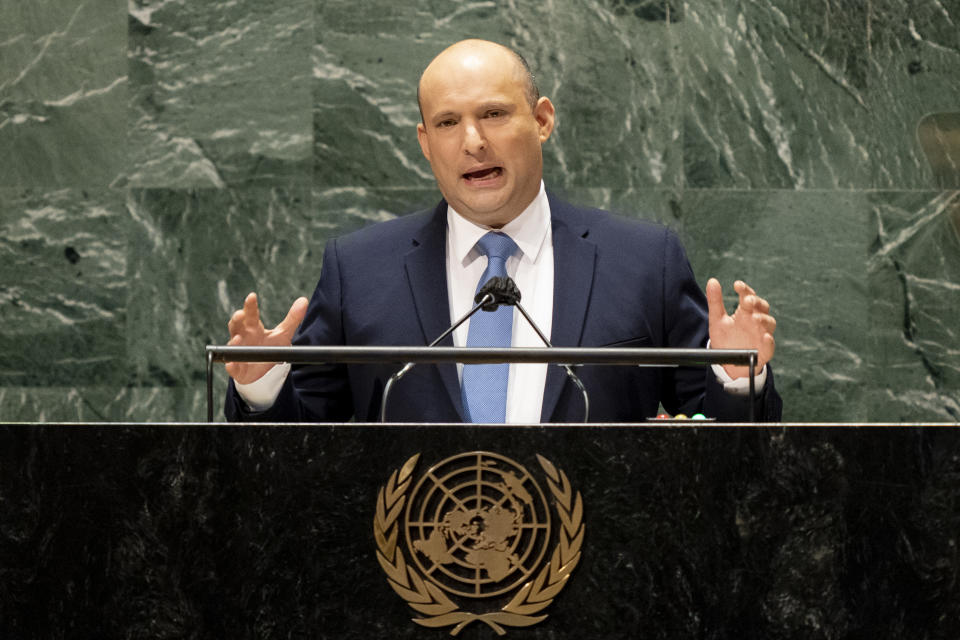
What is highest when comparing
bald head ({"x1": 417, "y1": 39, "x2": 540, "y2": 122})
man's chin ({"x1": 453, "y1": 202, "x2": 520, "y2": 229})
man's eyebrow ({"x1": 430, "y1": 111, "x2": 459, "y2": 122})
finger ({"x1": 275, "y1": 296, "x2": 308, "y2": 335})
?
bald head ({"x1": 417, "y1": 39, "x2": 540, "y2": 122})

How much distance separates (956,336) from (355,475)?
3.21 metres

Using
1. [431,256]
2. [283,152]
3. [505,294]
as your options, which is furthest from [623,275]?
[283,152]

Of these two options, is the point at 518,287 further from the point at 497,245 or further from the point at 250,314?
the point at 250,314

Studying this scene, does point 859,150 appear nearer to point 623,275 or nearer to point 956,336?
point 956,336

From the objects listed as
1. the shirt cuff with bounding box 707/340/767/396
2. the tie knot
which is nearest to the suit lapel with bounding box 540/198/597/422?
the tie knot

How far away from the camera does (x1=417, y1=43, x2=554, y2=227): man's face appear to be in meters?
2.75

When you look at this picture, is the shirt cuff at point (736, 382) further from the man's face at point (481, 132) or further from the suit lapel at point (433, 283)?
the man's face at point (481, 132)

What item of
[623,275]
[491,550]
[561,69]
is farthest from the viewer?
[561,69]

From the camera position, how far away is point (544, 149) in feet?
13.8

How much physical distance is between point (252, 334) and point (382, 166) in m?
2.06

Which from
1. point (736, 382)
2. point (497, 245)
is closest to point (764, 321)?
point (736, 382)

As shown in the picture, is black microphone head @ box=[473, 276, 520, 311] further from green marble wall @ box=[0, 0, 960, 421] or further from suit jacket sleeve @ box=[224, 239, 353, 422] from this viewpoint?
green marble wall @ box=[0, 0, 960, 421]

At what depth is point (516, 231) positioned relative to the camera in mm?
2807

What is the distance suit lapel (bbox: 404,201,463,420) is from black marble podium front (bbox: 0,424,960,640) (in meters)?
0.83
